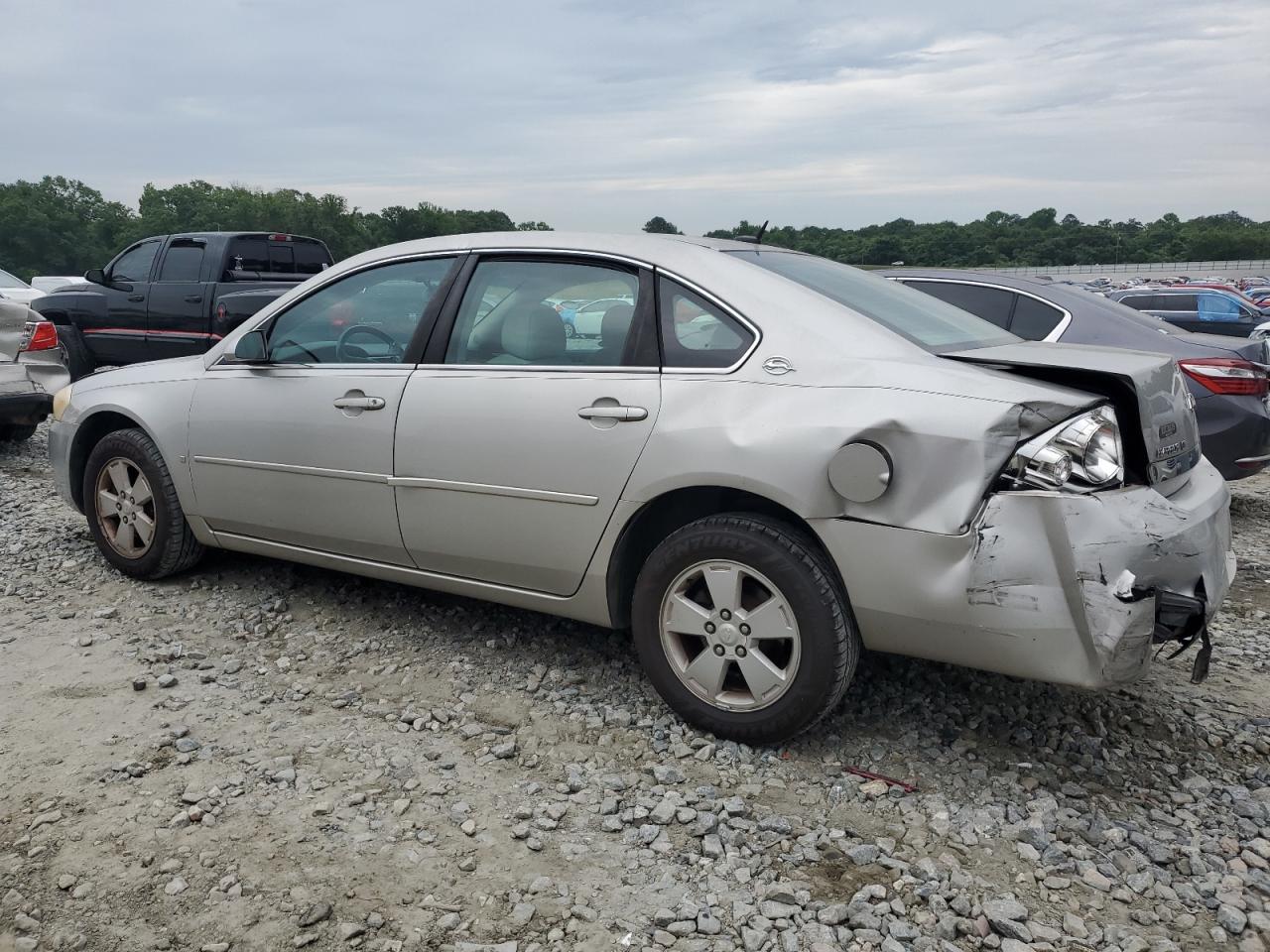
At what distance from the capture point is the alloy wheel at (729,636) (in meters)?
3.10

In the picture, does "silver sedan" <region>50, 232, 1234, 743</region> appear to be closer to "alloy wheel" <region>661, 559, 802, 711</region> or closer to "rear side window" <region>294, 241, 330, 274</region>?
"alloy wheel" <region>661, 559, 802, 711</region>

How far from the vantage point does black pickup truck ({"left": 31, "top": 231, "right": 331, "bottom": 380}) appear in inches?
432

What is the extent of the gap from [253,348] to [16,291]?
12.8 metres

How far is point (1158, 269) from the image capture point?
9569cm

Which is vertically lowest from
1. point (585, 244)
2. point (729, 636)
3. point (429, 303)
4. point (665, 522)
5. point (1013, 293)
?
point (729, 636)

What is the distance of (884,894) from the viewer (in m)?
2.54

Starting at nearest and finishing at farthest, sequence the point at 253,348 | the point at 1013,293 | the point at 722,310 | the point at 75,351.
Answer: the point at 722,310 → the point at 253,348 → the point at 1013,293 → the point at 75,351

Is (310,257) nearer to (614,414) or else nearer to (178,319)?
(178,319)

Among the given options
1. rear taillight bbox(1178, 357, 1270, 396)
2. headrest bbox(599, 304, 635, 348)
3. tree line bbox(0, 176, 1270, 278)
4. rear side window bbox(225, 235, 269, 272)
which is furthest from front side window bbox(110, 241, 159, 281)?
tree line bbox(0, 176, 1270, 278)

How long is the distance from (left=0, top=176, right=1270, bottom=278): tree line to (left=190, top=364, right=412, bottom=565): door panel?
1993 inches

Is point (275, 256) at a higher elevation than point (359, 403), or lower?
higher

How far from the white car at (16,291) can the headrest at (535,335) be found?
1267 cm

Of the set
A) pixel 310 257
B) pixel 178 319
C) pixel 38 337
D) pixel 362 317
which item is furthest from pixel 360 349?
pixel 310 257

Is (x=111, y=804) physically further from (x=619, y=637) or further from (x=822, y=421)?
(x=822, y=421)
